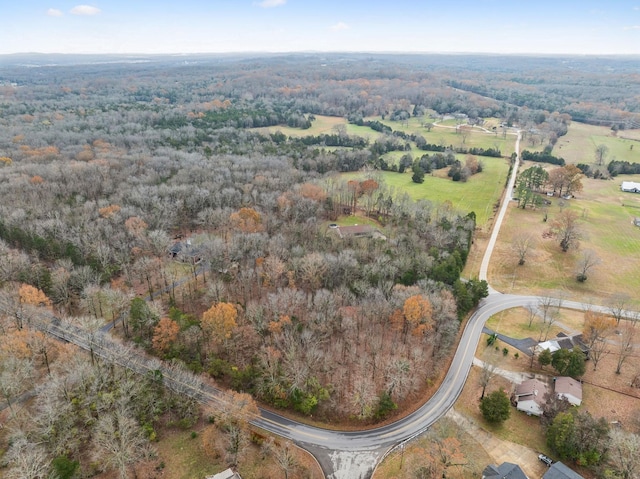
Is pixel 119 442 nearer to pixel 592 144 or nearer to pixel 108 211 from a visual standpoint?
pixel 108 211

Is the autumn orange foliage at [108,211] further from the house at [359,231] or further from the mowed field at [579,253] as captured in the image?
the mowed field at [579,253]

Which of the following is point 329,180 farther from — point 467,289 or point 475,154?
point 475,154

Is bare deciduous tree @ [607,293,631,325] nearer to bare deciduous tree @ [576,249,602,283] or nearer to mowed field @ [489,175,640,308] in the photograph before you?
mowed field @ [489,175,640,308]

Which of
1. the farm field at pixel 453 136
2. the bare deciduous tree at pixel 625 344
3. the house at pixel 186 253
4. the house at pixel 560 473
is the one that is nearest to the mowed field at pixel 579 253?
the bare deciduous tree at pixel 625 344

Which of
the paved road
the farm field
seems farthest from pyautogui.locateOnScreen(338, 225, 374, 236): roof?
the farm field

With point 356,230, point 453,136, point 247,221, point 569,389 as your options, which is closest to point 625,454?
point 569,389
